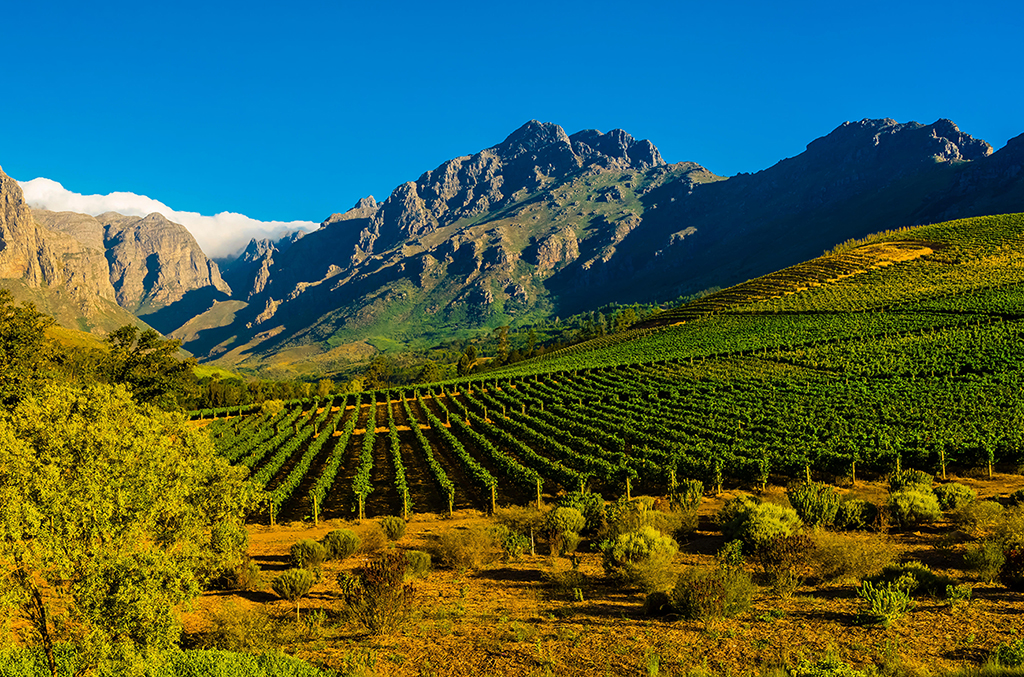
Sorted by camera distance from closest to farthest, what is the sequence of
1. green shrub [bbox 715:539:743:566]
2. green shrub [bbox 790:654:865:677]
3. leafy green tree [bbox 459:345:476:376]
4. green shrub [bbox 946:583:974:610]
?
1. green shrub [bbox 790:654:865:677]
2. green shrub [bbox 946:583:974:610]
3. green shrub [bbox 715:539:743:566]
4. leafy green tree [bbox 459:345:476:376]

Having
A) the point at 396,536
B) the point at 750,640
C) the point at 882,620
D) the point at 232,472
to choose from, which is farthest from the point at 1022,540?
the point at 232,472

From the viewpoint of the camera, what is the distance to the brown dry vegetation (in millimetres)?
12477

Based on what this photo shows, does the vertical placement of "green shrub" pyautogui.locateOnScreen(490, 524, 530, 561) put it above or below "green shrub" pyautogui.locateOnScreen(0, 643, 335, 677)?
below

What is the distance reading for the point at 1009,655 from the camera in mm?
11008

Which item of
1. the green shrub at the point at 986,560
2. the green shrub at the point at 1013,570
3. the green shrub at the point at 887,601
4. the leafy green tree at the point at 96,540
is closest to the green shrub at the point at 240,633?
the leafy green tree at the point at 96,540

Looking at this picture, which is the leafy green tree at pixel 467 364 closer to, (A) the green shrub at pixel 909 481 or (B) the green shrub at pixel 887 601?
(A) the green shrub at pixel 909 481

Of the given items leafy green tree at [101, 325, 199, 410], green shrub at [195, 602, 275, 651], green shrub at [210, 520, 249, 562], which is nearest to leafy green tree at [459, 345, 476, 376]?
leafy green tree at [101, 325, 199, 410]

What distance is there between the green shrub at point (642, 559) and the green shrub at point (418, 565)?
22.0 feet

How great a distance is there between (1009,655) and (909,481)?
57.3ft

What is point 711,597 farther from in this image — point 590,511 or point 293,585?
point 293,585

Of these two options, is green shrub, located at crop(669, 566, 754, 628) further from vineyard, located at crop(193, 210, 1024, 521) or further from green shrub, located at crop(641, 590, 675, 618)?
vineyard, located at crop(193, 210, 1024, 521)

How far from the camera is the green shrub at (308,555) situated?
21.2m

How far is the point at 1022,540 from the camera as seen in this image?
1573 cm

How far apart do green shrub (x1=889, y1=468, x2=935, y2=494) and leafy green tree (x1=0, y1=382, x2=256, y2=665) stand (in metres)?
28.2
